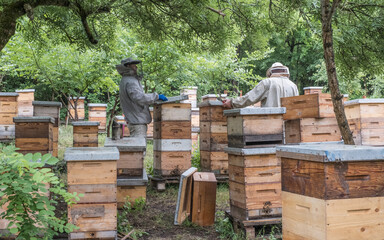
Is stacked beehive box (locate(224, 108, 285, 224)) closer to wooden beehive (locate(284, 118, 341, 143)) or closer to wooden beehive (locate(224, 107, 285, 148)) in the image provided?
wooden beehive (locate(224, 107, 285, 148))

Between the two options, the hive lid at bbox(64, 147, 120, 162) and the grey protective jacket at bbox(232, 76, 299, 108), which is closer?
the hive lid at bbox(64, 147, 120, 162)

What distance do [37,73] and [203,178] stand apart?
19.3 feet

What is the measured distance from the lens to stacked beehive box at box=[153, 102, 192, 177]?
21.7 ft

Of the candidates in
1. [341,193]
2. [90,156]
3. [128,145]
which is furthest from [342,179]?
[128,145]

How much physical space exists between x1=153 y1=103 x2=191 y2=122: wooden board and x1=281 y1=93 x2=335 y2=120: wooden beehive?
2.21m

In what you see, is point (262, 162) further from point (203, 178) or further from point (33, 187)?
point (33, 187)

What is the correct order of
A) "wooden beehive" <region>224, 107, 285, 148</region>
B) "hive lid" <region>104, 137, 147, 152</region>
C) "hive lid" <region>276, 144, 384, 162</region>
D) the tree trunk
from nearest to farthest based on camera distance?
"hive lid" <region>276, 144, 384, 162</region> → the tree trunk → "wooden beehive" <region>224, 107, 285, 148</region> → "hive lid" <region>104, 137, 147, 152</region>

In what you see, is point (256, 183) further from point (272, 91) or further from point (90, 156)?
point (90, 156)

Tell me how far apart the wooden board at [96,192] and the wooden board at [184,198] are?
1067 millimetres

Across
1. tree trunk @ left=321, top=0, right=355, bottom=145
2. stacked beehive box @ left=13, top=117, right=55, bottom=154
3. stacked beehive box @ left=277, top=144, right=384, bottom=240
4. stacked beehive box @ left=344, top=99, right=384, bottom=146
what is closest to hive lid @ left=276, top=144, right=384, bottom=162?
stacked beehive box @ left=277, top=144, right=384, bottom=240

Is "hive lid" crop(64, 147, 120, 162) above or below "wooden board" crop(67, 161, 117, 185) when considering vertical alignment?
above

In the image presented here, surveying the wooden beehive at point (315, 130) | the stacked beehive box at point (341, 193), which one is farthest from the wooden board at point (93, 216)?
the wooden beehive at point (315, 130)

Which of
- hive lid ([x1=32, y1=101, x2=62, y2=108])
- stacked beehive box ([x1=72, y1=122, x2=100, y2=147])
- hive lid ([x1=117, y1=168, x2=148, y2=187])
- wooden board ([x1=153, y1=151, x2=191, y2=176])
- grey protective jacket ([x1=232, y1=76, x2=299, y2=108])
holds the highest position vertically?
hive lid ([x1=32, y1=101, x2=62, y2=108])

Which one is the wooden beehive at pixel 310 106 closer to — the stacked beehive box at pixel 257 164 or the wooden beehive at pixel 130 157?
the stacked beehive box at pixel 257 164
